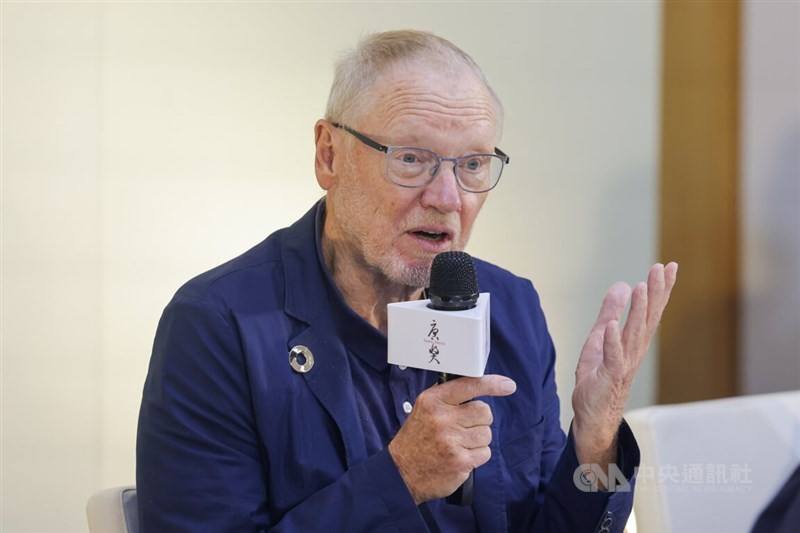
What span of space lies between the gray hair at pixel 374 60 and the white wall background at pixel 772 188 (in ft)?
5.28

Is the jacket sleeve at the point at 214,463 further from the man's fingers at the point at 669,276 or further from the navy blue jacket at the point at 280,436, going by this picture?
the man's fingers at the point at 669,276

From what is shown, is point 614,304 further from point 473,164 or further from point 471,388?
point 471,388

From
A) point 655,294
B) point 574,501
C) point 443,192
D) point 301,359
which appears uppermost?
point 443,192

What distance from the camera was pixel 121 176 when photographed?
236 cm

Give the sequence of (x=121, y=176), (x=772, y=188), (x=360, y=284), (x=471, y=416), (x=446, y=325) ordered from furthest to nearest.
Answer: (x=772, y=188) < (x=121, y=176) < (x=360, y=284) < (x=471, y=416) < (x=446, y=325)

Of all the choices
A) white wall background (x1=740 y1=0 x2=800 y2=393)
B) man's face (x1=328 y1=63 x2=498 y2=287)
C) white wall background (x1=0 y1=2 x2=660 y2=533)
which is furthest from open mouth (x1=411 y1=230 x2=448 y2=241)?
white wall background (x1=740 y1=0 x2=800 y2=393)

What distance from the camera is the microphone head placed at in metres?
1.11

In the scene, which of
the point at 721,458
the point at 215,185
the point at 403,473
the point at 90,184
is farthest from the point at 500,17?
the point at 403,473

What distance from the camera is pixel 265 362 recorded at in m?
1.41

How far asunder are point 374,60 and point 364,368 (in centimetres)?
49

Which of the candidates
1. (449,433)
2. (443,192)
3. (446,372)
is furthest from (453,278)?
(443,192)

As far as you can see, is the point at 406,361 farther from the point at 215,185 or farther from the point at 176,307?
the point at 215,185

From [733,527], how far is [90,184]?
1652 millimetres

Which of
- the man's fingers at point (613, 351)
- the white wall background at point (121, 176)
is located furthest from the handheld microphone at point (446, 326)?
the white wall background at point (121, 176)
